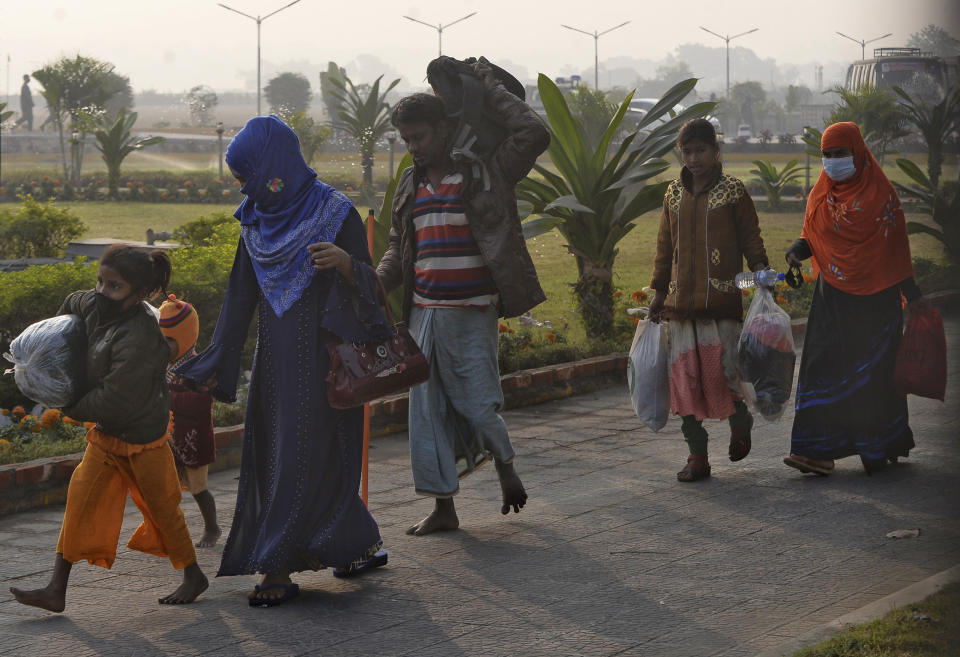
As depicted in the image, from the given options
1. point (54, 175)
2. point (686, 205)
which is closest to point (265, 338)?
point (686, 205)

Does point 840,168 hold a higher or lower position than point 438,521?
higher

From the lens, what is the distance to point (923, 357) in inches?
246

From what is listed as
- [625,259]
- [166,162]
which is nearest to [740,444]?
[625,259]

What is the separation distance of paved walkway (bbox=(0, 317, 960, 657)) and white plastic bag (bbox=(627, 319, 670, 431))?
326 millimetres

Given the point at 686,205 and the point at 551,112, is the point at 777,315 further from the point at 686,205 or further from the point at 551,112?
the point at 551,112

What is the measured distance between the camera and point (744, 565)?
4.93 meters

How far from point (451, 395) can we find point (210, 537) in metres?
1.22

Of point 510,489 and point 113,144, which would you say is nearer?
point 510,489

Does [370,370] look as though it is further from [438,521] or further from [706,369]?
[706,369]

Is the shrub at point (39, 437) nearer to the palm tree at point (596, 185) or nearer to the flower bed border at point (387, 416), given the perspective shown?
the flower bed border at point (387, 416)

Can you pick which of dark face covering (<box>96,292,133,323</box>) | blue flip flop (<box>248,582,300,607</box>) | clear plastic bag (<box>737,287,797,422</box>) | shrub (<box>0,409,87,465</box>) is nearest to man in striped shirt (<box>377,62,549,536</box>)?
blue flip flop (<box>248,582,300,607</box>)

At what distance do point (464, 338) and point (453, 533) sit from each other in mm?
864

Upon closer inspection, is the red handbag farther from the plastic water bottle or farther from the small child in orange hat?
the plastic water bottle

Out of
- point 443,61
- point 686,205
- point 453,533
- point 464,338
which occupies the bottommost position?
point 453,533
